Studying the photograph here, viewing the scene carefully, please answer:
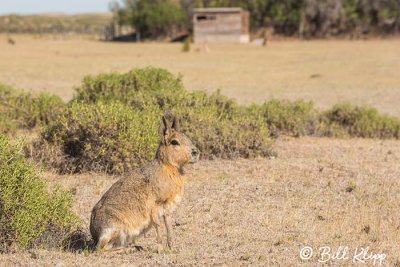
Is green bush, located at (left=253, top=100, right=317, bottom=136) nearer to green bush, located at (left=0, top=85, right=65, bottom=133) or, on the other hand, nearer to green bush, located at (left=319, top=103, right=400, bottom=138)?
green bush, located at (left=319, top=103, right=400, bottom=138)

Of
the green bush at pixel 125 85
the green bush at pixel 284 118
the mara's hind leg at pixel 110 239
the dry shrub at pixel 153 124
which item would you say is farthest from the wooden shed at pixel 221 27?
the mara's hind leg at pixel 110 239

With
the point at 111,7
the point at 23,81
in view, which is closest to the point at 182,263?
the point at 23,81

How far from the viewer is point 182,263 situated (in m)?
7.21

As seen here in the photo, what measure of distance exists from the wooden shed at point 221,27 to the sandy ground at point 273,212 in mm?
58923

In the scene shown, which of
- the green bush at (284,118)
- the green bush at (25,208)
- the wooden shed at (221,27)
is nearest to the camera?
the green bush at (25,208)

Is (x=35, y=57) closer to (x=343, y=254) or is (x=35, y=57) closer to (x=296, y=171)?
(x=296, y=171)

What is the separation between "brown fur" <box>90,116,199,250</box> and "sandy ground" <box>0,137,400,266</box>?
0.26 m

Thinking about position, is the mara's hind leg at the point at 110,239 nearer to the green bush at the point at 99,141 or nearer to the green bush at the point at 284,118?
the green bush at the point at 99,141

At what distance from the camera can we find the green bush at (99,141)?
12.0 m

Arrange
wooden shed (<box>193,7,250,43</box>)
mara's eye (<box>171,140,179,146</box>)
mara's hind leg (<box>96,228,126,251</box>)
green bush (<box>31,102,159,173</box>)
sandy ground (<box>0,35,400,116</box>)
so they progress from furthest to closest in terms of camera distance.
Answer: wooden shed (<box>193,7,250,43</box>) < sandy ground (<box>0,35,400,116</box>) < green bush (<box>31,102,159,173</box>) < mara's eye (<box>171,140,179,146</box>) < mara's hind leg (<box>96,228,126,251</box>)

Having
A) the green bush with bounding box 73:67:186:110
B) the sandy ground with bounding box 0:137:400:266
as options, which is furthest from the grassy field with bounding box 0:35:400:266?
the green bush with bounding box 73:67:186:110

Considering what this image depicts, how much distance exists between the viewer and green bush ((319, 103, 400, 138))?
18.4 meters

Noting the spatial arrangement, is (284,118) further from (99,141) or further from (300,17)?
(300,17)

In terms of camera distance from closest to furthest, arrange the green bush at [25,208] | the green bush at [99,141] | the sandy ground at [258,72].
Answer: the green bush at [25,208]
the green bush at [99,141]
the sandy ground at [258,72]
